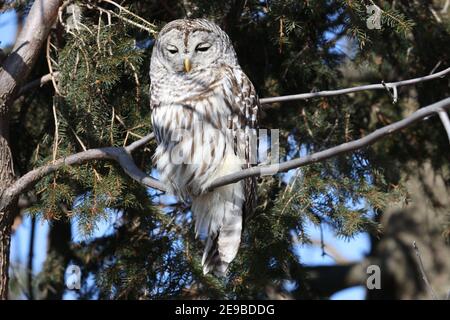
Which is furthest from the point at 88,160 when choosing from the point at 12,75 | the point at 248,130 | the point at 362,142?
the point at 362,142

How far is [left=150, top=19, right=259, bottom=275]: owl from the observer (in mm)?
3830

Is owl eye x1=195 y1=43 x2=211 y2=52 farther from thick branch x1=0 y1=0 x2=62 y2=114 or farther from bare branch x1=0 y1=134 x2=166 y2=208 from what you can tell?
thick branch x1=0 y1=0 x2=62 y2=114

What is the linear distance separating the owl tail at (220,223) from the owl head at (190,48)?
2.04 ft

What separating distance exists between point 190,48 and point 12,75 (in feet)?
2.84

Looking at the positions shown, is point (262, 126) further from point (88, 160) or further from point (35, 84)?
point (35, 84)

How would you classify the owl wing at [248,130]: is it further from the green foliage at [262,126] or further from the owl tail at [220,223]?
the green foliage at [262,126]

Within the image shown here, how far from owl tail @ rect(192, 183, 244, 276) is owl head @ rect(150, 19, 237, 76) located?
62 centimetres

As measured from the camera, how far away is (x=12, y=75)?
398 centimetres

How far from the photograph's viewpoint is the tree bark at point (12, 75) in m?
3.89

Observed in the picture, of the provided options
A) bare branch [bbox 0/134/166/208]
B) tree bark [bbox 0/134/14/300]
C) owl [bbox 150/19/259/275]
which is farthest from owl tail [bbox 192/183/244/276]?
tree bark [bbox 0/134/14/300]

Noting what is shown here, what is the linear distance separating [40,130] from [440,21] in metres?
2.26
